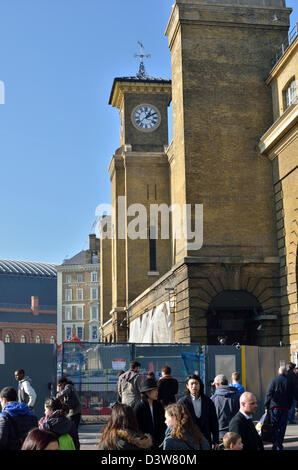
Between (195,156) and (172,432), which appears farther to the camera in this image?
(195,156)

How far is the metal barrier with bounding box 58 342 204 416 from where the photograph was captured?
21.1 m

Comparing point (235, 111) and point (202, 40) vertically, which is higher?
point (202, 40)

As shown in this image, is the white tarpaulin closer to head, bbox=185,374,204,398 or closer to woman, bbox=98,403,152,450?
head, bbox=185,374,204,398

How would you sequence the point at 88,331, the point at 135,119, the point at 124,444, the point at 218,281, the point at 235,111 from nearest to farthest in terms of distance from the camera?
the point at 124,444 → the point at 218,281 → the point at 235,111 → the point at 135,119 → the point at 88,331

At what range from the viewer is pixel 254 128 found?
28422 millimetres

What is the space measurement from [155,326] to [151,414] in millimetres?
26057

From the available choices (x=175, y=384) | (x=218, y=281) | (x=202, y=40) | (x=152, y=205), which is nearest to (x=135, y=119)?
(x=152, y=205)

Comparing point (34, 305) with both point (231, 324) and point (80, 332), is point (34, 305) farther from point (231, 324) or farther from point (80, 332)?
point (231, 324)

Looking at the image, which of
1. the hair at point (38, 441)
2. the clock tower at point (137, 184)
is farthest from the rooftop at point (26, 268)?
the hair at point (38, 441)

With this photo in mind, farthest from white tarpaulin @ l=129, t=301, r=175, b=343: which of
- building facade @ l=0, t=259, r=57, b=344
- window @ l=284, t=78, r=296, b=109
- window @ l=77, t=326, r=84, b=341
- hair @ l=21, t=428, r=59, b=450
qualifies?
building facade @ l=0, t=259, r=57, b=344

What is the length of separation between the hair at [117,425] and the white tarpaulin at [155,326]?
23183 millimetres
